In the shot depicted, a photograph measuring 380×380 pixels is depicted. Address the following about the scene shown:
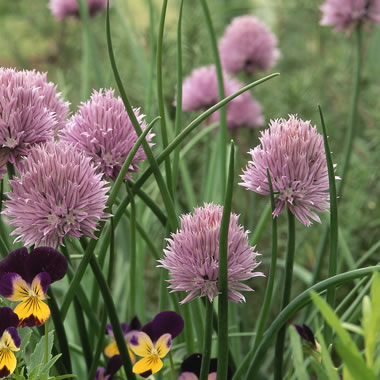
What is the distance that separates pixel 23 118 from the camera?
0.51 metres

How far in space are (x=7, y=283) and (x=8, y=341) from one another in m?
0.04

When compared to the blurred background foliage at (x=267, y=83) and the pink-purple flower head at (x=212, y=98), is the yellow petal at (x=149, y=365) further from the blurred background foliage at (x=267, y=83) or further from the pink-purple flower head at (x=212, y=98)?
the pink-purple flower head at (x=212, y=98)

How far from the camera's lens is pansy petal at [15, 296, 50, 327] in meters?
0.50

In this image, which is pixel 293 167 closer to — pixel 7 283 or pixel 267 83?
pixel 7 283

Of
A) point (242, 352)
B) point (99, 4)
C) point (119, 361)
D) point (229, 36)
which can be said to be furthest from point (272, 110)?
point (119, 361)

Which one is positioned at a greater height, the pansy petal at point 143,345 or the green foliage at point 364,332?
the green foliage at point 364,332

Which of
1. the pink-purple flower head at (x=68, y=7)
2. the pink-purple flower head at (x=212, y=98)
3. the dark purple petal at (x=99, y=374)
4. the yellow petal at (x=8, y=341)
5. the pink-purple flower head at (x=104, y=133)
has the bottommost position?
the dark purple petal at (x=99, y=374)

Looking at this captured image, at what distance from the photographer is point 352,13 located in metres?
1.03

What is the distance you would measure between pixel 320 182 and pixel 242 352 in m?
0.52

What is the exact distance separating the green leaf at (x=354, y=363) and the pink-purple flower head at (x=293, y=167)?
15 centimetres

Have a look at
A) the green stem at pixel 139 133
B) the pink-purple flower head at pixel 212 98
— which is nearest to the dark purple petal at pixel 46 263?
the green stem at pixel 139 133

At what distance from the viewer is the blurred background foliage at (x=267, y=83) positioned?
115cm

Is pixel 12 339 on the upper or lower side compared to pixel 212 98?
lower

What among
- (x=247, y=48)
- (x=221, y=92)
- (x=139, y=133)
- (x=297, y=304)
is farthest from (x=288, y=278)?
(x=247, y=48)
